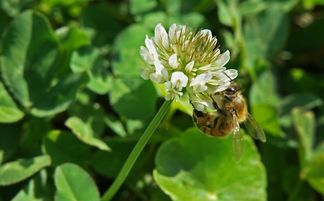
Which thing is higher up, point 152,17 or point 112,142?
point 152,17

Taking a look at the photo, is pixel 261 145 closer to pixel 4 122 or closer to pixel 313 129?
pixel 313 129

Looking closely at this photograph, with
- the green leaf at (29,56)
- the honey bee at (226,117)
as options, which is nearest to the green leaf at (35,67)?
the green leaf at (29,56)

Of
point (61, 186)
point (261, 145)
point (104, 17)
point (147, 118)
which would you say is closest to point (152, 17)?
point (104, 17)

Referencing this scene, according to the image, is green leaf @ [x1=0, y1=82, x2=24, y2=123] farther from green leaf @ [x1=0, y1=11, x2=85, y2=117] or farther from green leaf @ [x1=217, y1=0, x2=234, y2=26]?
green leaf @ [x1=217, y1=0, x2=234, y2=26]

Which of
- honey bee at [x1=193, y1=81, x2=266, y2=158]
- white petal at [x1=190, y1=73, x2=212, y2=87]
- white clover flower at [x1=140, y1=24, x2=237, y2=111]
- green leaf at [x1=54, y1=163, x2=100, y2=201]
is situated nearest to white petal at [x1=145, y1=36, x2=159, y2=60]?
white clover flower at [x1=140, y1=24, x2=237, y2=111]

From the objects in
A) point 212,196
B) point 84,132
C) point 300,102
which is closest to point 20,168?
point 84,132

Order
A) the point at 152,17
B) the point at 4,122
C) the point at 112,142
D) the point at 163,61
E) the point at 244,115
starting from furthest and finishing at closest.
Result: the point at 152,17
the point at 112,142
the point at 4,122
the point at 244,115
the point at 163,61
